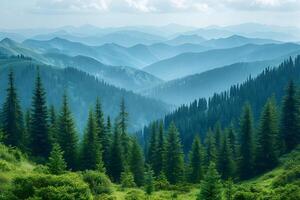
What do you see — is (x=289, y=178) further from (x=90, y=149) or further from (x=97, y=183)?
(x=90, y=149)

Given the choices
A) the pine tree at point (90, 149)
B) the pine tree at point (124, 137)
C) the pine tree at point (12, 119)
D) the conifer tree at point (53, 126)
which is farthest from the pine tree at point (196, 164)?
the pine tree at point (12, 119)

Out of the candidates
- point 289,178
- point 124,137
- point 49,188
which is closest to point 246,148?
point 124,137

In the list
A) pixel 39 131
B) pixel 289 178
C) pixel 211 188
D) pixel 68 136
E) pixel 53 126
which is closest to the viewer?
pixel 211 188

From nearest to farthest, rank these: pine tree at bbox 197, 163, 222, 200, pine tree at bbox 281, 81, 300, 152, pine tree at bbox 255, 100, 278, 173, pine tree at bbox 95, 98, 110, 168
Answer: pine tree at bbox 197, 163, 222, 200 < pine tree at bbox 255, 100, 278, 173 < pine tree at bbox 95, 98, 110, 168 < pine tree at bbox 281, 81, 300, 152

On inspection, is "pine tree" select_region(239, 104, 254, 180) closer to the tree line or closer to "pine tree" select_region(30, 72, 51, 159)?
the tree line

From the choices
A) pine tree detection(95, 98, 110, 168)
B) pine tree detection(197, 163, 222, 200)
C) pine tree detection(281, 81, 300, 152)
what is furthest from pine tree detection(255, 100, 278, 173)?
pine tree detection(197, 163, 222, 200)

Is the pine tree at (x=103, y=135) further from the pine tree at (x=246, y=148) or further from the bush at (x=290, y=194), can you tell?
the bush at (x=290, y=194)
